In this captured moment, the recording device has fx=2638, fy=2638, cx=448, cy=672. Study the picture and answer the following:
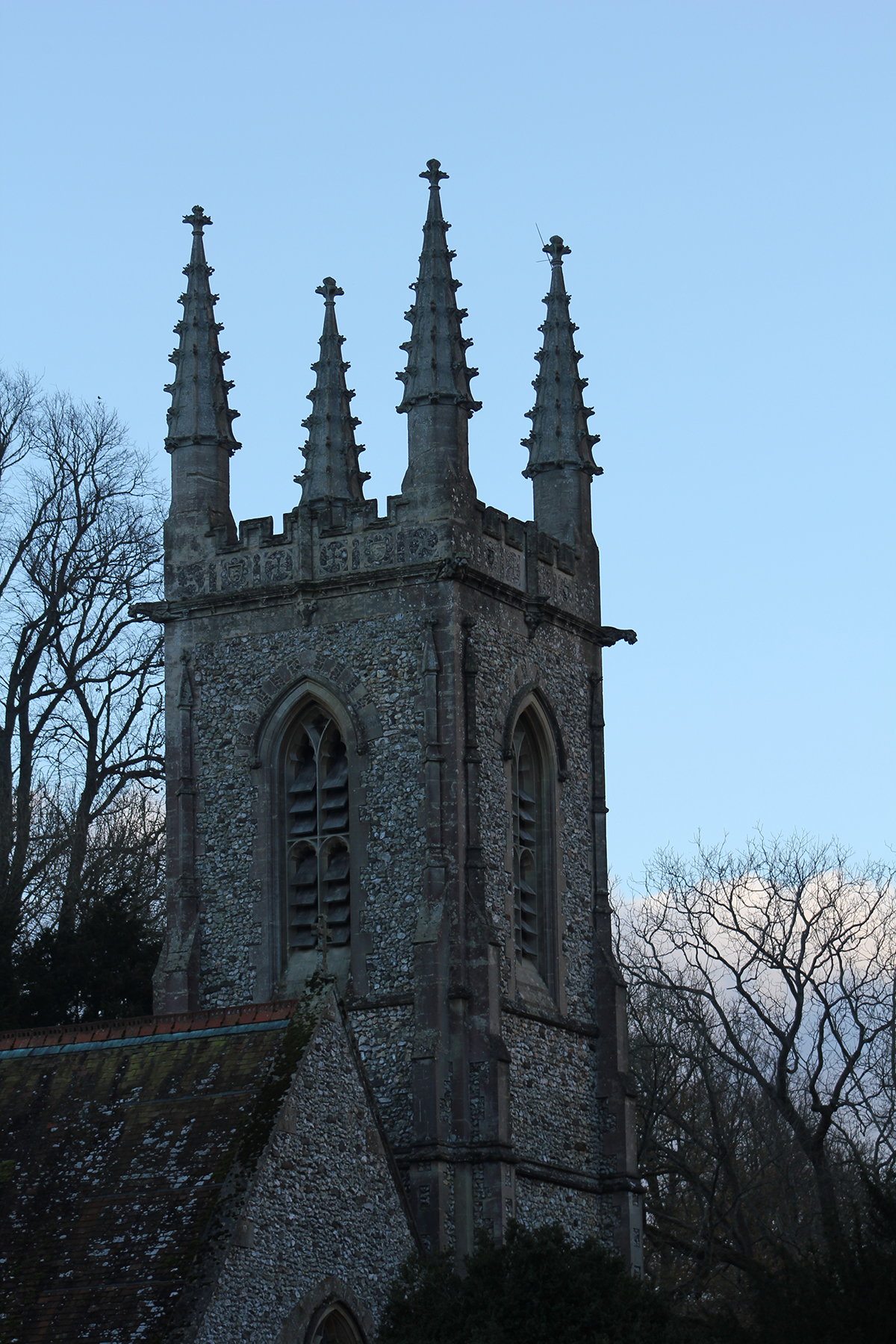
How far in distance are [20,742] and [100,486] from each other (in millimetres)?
4508

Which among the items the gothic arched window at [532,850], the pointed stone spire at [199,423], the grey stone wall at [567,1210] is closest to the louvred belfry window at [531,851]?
the gothic arched window at [532,850]

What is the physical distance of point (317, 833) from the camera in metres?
31.5

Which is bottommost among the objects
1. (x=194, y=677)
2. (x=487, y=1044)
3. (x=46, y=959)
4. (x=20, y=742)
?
(x=487, y=1044)

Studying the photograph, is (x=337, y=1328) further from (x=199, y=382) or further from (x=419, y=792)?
(x=199, y=382)

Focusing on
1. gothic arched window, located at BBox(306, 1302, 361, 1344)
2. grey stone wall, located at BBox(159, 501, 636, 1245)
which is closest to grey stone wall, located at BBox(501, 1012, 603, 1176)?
grey stone wall, located at BBox(159, 501, 636, 1245)

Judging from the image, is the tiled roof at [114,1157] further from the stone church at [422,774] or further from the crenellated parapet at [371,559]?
the crenellated parapet at [371,559]

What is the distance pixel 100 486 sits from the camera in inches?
1667

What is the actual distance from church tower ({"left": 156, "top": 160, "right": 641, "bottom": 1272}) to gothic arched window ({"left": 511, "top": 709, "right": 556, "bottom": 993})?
42 mm

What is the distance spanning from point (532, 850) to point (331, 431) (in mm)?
6315

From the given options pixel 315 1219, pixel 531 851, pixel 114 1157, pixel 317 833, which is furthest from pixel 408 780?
pixel 315 1219

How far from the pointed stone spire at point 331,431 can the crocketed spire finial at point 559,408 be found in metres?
2.39

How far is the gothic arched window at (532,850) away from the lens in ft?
104

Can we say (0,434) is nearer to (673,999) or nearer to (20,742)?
(20,742)

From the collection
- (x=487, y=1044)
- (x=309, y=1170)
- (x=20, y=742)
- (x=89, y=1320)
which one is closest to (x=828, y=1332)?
(x=309, y=1170)
